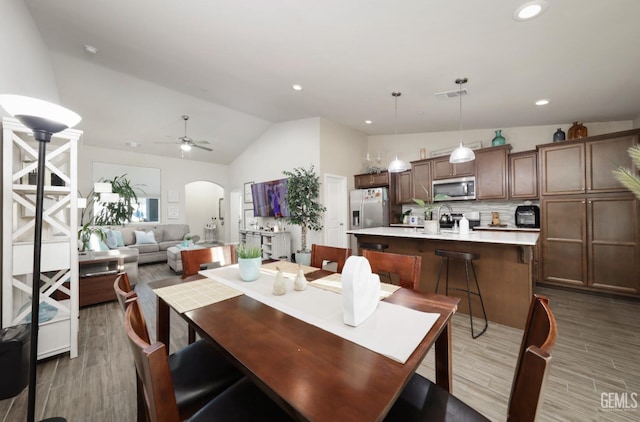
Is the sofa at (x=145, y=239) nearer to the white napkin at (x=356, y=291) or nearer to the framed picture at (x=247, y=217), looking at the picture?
the framed picture at (x=247, y=217)

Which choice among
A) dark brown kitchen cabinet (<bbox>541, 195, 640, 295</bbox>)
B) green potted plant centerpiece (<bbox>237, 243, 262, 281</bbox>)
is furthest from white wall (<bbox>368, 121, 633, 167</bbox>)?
green potted plant centerpiece (<bbox>237, 243, 262, 281</bbox>)

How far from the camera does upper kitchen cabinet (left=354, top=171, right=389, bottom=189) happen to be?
5.14 m

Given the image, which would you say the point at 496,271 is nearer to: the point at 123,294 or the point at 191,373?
the point at 191,373

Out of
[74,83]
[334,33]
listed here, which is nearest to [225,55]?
[334,33]

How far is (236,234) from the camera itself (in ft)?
25.6

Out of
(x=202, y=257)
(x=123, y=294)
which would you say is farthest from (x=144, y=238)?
(x=123, y=294)

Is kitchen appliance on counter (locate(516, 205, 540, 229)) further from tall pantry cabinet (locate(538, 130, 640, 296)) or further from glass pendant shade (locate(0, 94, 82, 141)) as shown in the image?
glass pendant shade (locate(0, 94, 82, 141))

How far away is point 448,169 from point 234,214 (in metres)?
6.20

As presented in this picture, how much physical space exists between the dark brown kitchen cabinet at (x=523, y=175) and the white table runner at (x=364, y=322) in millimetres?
3932

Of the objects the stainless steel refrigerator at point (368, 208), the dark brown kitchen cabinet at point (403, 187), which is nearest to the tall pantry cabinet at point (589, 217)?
the dark brown kitchen cabinet at point (403, 187)

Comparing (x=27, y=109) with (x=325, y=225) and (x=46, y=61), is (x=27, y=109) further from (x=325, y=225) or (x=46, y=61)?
(x=325, y=225)

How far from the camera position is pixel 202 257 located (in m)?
2.02

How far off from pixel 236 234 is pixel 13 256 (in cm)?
594

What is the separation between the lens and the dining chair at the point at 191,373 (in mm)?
995
